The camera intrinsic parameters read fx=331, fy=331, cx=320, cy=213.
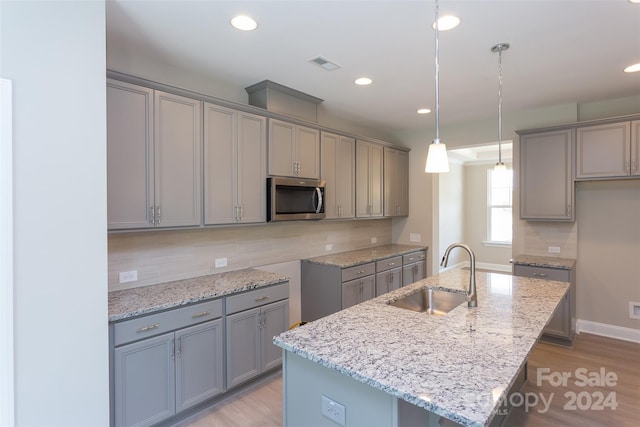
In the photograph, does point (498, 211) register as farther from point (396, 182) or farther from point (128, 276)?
point (128, 276)

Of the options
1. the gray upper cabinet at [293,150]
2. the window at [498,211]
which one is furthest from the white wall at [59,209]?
the window at [498,211]

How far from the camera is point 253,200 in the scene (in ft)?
9.93

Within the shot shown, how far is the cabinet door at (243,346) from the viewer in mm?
2596

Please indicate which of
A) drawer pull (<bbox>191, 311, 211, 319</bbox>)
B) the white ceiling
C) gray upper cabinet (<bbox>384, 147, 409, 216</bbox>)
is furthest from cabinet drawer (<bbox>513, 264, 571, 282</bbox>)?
drawer pull (<bbox>191, 311, 211, 319</bbox>)

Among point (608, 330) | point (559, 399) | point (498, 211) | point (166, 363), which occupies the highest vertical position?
point (498, 211)

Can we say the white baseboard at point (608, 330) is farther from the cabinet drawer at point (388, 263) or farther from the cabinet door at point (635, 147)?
the cabinet drawer at point (388, 263)

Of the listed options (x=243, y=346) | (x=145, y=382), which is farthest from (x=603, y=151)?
(x=145, y=382)

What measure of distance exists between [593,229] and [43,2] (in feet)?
17.4

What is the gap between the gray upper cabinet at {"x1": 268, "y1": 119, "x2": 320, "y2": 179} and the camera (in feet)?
10.5

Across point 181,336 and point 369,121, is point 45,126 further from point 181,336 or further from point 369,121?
point 369,121

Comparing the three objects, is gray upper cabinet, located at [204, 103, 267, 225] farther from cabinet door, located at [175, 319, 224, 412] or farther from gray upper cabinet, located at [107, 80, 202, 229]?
cabinet door, located at [175, 319, 224, 412]

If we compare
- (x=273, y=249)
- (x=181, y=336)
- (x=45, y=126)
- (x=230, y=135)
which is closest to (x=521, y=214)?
(x=273, y=249)

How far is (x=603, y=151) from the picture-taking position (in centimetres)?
355

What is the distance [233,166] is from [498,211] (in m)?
6.53
